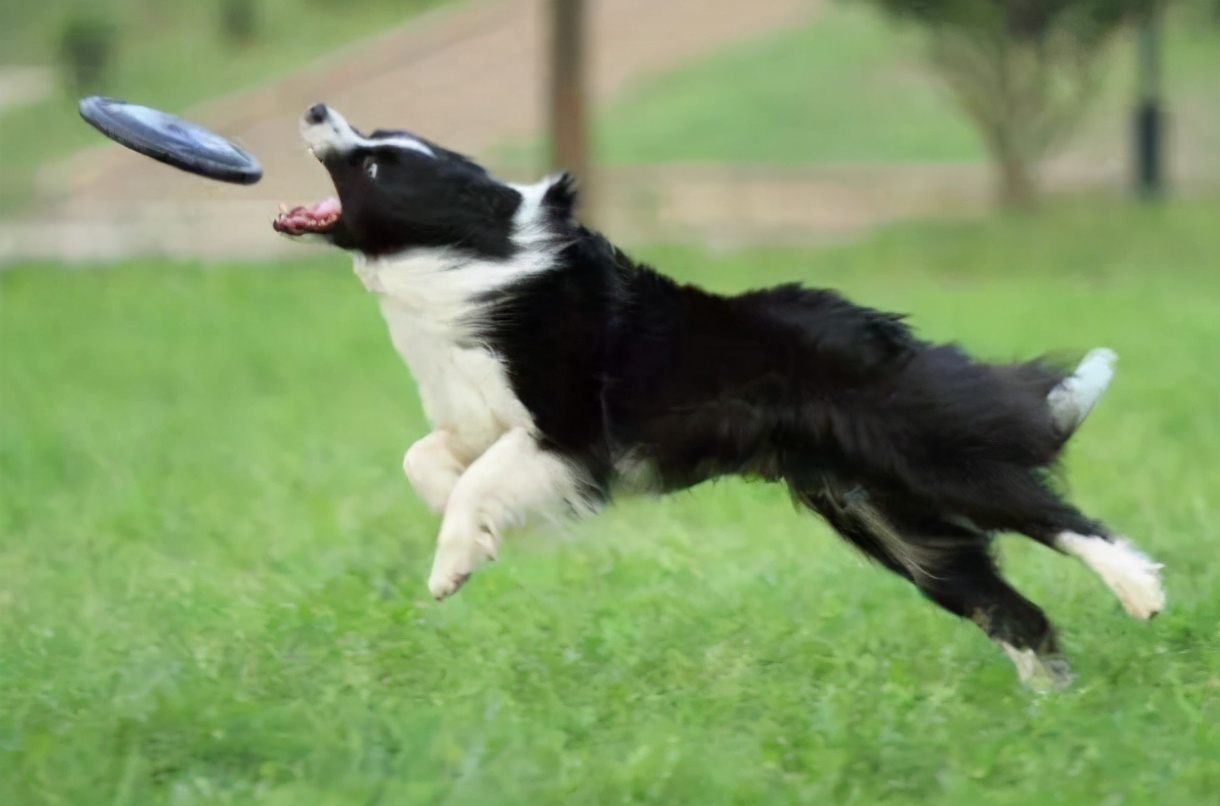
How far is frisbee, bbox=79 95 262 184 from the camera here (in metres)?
5.05

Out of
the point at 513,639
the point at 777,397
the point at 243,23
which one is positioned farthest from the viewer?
the point at 243,23

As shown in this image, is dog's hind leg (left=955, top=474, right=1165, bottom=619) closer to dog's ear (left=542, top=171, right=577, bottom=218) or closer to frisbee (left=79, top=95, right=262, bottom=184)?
dog's ear (left=542, top=171, right=577, bottom=218)

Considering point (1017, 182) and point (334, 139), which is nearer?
point (334, 139)

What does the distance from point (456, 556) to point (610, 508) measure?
1.69 feet

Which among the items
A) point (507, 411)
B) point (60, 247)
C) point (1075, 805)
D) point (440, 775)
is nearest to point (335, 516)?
point (507, 411)

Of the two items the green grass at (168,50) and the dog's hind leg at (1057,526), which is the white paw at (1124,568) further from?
the green grass at (168,50)

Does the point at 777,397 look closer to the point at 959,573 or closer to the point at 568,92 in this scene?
the point at 959,573

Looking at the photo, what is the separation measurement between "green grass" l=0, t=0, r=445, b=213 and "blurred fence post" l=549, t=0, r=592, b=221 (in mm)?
8446

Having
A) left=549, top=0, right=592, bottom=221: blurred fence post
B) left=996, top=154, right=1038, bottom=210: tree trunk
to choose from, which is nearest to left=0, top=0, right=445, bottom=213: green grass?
left=549, top=0, right=592, bottom=221: blurred fence post

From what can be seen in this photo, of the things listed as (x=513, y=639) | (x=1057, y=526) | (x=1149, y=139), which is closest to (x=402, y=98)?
(x=1149, y=139)

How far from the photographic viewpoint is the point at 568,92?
A: 615 inches

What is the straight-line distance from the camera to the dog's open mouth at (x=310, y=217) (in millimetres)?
4738

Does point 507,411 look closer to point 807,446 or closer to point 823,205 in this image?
point 807,446

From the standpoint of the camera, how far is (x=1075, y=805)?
4.00 metres
